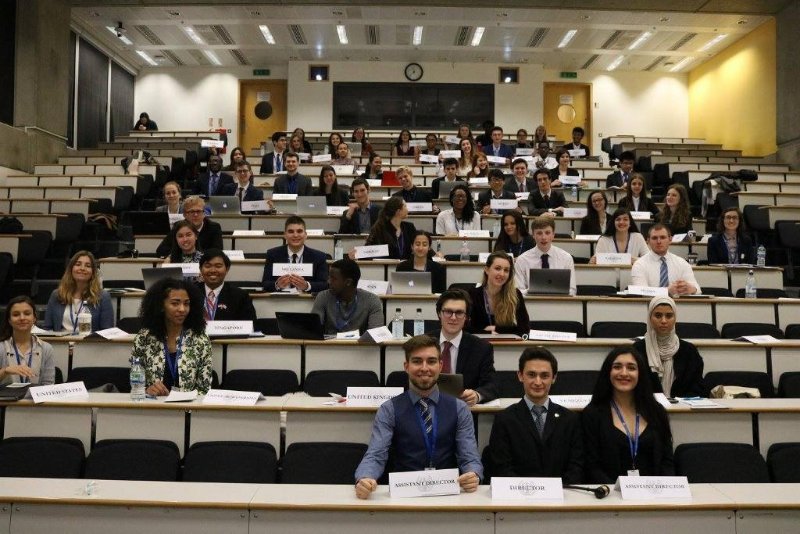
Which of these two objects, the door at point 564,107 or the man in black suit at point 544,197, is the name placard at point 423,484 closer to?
the man in black suit at point 544,197

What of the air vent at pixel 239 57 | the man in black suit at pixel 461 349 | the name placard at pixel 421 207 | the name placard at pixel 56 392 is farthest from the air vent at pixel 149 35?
the man in black suit at pixel 461 349

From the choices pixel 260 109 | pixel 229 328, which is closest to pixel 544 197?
pixel 229 328

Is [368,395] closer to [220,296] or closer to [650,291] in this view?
[220,296]

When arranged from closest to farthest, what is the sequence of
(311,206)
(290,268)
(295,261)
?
1. (290,268)
2. (295,261)
3. (311,206)

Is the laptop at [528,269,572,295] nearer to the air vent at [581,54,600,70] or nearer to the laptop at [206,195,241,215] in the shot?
the laptop at [206,195,241,215]

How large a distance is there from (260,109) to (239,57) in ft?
5.01

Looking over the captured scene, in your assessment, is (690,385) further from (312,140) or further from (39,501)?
(312,140)

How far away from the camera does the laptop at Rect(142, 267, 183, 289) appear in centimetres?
548

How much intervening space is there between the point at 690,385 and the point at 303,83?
587 inches

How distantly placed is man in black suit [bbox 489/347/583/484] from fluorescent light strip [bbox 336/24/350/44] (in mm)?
12608

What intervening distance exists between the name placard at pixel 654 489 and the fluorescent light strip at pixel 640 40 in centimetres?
1376

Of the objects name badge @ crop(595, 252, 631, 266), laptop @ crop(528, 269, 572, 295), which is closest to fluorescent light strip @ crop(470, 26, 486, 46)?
name badge @ crop(595, 252, 631, 266)

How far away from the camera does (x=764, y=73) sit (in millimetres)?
14211

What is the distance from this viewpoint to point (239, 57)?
56.4 feet
